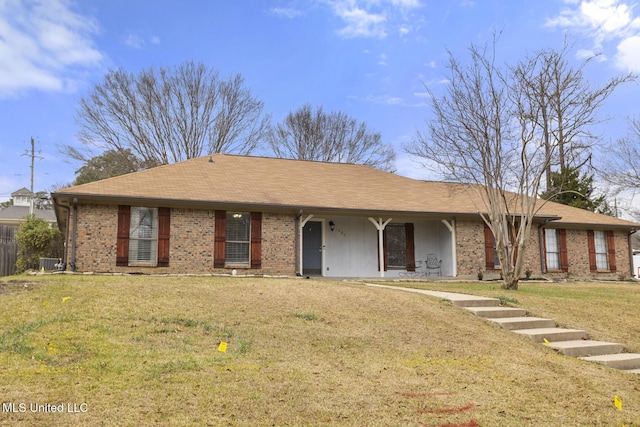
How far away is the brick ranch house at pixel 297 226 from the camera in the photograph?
1384 centimetres

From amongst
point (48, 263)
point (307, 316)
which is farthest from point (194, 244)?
point (307, 316)

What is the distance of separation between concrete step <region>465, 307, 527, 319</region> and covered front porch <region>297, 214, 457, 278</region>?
7165 millimetres

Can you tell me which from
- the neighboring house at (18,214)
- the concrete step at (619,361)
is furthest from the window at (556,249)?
the neighboring house at (18,214)

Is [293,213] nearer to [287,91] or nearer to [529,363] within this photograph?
[529,363]

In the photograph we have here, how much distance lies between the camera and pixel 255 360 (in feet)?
18.1

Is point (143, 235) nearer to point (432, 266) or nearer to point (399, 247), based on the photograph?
point (399, 247)

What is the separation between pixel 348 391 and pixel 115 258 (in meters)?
10.7

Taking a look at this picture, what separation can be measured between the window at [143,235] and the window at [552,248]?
14454mm

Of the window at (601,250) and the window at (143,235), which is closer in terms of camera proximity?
the window at (143,235)

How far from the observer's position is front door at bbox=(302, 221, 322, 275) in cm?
1702

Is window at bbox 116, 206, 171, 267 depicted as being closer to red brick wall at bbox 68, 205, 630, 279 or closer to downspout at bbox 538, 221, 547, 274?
red brick wall at bbox 68, 205, 630, 279

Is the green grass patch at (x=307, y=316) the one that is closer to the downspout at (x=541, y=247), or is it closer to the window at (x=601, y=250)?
the downspout at (x=541, y=247)

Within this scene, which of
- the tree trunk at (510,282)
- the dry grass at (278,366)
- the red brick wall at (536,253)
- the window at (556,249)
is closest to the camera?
the dry grass at (278,366)

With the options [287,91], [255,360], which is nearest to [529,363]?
[255,360]
